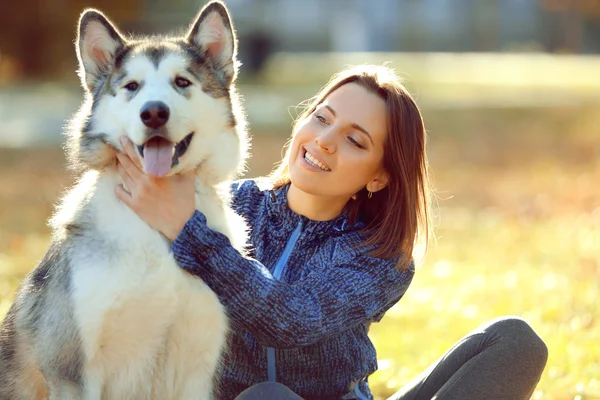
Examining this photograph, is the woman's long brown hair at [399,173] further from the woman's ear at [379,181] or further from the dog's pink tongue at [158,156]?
the dog's pink tongue at [158,156]

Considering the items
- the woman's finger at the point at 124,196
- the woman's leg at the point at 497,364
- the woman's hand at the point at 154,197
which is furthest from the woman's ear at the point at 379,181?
the woman's finger at the point at 124,196

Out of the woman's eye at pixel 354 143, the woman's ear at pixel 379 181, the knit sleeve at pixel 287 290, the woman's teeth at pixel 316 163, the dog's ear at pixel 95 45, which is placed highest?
the dog's ear at pixel 95 45

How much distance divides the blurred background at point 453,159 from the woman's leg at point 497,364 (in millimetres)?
906

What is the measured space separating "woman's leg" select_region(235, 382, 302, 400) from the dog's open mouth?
0.89 metres

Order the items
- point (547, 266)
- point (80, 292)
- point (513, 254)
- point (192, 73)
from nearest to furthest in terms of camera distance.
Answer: point (80, 292), point (192, 73), point (547, 266), point (513, 254)

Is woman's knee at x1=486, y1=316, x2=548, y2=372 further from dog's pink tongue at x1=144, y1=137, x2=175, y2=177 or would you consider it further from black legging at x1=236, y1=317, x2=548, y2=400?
dog's pink tongue at x1=144, y1=137, x2=175, y2=177

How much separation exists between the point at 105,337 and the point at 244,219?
891 mm

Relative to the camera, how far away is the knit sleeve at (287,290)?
313 centimetres

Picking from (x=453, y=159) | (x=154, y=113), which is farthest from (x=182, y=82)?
(x=453, y=159)

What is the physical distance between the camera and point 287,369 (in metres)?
3.62

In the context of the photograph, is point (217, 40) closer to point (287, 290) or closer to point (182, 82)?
point (182, 82)

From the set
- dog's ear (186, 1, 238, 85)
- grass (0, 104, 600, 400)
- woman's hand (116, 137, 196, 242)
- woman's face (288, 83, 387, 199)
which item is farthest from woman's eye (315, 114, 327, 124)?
grass (0, 104, 600, 400)

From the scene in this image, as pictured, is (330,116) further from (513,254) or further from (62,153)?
(62,153)

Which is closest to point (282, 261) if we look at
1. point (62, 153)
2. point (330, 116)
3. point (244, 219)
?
point (244, 219)
